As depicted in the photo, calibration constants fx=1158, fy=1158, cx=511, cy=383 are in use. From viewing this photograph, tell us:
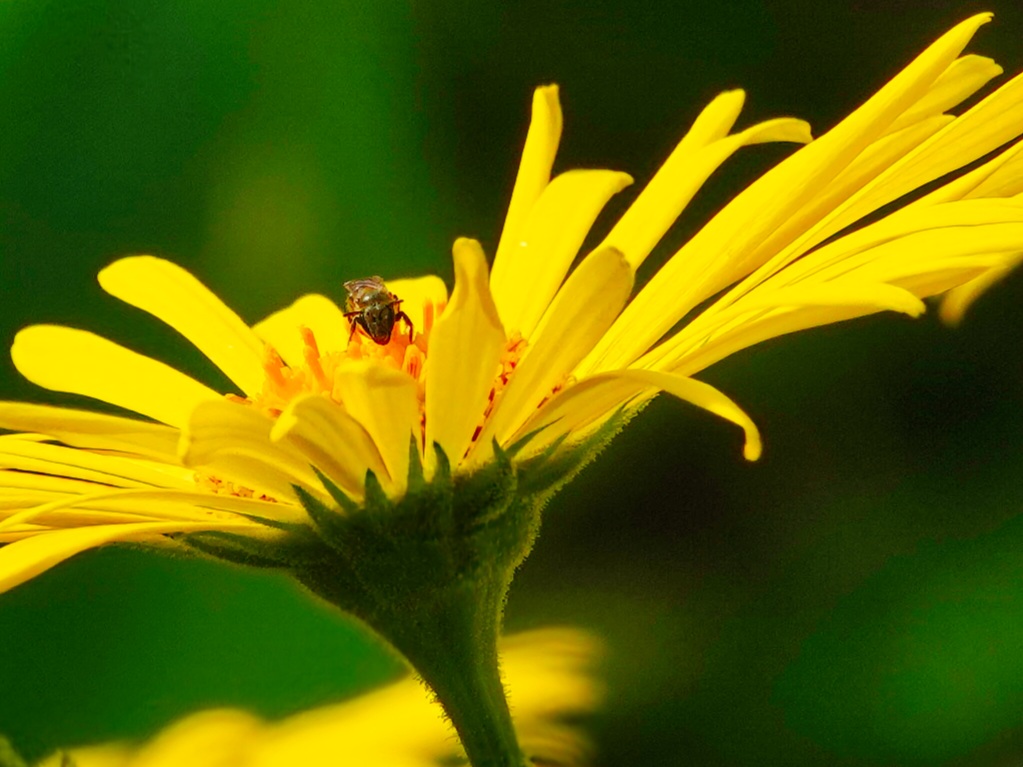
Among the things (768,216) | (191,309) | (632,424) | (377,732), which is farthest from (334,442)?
(632,424)

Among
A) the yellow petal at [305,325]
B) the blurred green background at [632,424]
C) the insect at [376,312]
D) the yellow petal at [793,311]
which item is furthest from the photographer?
the blurred green background at [632,424]

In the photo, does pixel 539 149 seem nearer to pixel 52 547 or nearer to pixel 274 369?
pixel 274 369

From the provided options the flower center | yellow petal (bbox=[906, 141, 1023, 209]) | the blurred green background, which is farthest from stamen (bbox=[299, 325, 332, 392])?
the blurred green background

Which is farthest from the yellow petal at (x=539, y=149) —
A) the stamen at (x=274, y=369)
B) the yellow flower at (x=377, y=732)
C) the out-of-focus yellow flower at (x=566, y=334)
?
the yellow flower at (x=377, y=732)

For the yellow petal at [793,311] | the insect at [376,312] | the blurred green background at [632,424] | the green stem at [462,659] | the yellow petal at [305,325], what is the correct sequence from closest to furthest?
1. the yellow petal at [793,311]
2. the green stem at [462,659]
3. the insect at [376,312]
4. the yellow petal at [305,325]
5. the blurred green background at [632,424]

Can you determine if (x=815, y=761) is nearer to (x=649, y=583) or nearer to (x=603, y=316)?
(x=649, y=583)

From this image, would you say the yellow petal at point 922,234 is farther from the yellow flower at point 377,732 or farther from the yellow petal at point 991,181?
the yellow flower at point 377,732

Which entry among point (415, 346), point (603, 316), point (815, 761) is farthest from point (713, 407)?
point (815, 761)
